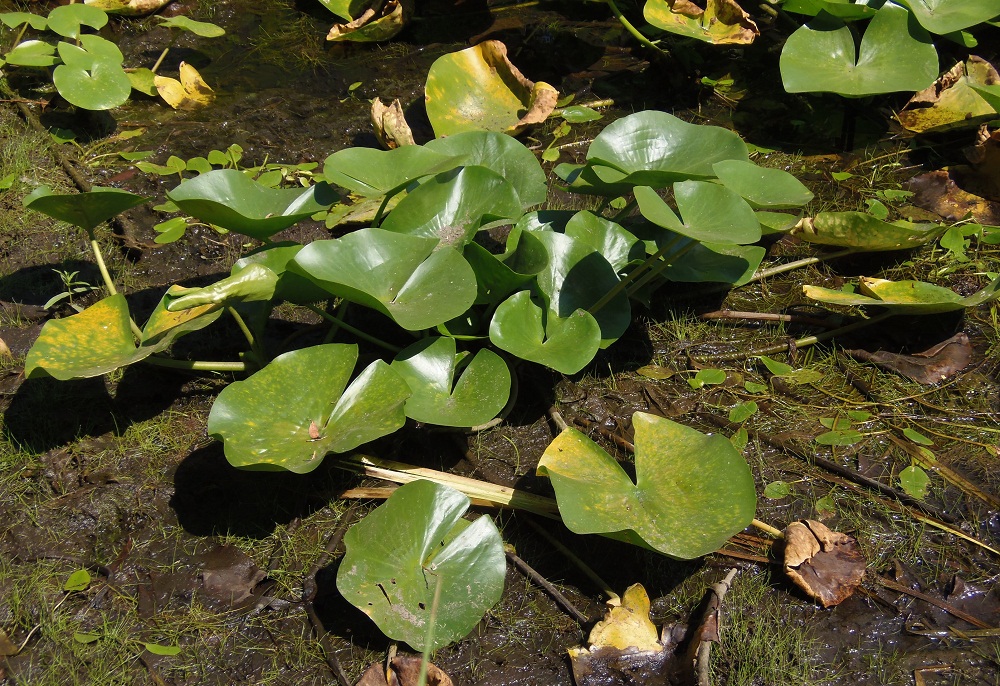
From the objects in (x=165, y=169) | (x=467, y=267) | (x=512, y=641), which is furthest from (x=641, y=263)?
(x=165, y=169)

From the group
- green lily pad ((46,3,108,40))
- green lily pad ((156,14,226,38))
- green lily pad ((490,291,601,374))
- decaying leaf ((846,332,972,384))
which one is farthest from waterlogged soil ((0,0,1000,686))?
green lily pad ((156,14,226,38))

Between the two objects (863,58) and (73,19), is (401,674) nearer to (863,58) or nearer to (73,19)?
(863,58)

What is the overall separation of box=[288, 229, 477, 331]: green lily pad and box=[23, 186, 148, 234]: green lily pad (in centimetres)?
61

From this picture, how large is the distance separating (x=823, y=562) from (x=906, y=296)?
0.88m

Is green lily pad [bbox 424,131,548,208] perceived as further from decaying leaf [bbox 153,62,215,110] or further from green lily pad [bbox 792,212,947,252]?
decaying leaf [bbox 153,62,215,110]

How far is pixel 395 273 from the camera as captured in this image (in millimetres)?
2043

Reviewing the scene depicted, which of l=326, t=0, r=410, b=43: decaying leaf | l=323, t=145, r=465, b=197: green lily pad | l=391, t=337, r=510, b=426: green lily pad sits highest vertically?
l=323, t=145, r=465, b=197: green lily pad

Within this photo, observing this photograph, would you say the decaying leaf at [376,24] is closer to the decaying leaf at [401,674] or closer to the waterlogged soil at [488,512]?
the waterlogged soil at [488,512]

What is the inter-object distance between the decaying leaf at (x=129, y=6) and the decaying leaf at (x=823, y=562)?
3.63 meters

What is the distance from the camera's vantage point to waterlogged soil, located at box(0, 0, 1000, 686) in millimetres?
1802

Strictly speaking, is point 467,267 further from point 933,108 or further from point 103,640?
point 933,108

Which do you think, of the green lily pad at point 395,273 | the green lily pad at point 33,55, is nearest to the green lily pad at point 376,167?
the green lily pad at point 395,273

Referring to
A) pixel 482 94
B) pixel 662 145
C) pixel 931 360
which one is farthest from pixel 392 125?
pixel 931 360

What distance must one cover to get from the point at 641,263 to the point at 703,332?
0.36m
